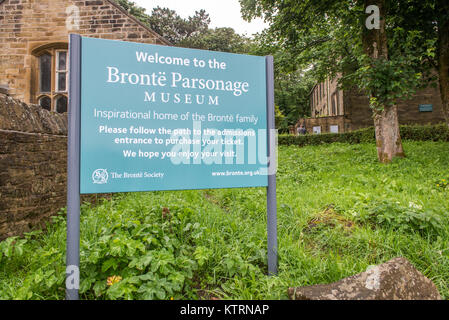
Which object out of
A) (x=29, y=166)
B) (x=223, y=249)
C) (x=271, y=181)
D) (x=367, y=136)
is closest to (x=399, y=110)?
(x=367, y=136)

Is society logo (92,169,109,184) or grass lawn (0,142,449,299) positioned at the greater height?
society logo (92,169,109,184)

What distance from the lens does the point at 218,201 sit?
4.64 m

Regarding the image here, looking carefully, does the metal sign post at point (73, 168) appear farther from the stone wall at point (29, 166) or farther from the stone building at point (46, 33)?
the stone building at point (46, 33)

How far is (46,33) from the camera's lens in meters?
8.97

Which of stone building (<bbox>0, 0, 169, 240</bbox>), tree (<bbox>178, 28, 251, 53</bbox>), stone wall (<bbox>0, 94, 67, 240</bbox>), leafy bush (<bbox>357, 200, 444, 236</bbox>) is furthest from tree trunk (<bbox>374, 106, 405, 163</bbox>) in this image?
tree (<bbox>178, 28, 251, 53</bbox>)

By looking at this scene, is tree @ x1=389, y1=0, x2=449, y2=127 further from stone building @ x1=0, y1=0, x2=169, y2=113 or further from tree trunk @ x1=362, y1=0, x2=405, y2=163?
stone building @ x1=0, y1=0, x2=169, y2=113

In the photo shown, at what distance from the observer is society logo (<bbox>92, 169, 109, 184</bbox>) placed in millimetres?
2096

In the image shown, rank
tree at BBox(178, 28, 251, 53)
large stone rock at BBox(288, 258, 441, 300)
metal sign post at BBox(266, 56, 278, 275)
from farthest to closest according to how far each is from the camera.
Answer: tree at BBox(178, 28, 251, 53)
metal sign post at BBox(266, 56, 278, 275)
large stone rock at BBox(288, 258, 441, 300)

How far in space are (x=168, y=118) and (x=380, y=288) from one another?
1952 mm

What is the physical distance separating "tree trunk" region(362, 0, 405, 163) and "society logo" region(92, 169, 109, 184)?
26.1 feet

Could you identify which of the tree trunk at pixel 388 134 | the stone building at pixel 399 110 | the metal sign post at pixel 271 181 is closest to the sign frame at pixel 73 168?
the metal sign post at pixel 271 181

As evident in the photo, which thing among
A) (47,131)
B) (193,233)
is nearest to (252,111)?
(193,233)
